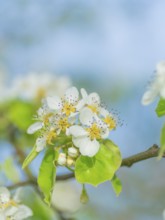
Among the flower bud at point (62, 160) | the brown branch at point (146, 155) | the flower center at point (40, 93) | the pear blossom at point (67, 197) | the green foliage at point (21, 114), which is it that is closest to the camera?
the brown branch at point (146, 155)

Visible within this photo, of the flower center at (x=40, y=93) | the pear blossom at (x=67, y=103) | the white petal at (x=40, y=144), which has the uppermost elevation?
the pear blossom at (x=67, y=103)

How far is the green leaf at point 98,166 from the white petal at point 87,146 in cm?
3

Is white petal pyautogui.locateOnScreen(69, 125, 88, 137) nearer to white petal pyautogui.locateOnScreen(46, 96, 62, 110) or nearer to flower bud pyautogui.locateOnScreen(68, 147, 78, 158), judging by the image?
flower bud pyautogui.locateOnScreen(68, 147, 78, 158)

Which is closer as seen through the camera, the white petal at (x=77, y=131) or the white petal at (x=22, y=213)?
the white petal at (x=77, y=131)

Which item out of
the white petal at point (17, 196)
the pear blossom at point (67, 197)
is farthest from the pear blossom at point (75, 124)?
the pear blossom at point (67, 197)

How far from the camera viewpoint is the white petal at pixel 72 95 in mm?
2182

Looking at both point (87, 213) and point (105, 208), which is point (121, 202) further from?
point (87, 213)

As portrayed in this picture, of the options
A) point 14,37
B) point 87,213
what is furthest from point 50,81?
point 14,37

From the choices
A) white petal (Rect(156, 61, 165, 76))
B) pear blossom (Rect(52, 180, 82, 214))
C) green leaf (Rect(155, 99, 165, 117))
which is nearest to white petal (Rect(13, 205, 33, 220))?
green leaf (Rect(155, 99, 165, 117))

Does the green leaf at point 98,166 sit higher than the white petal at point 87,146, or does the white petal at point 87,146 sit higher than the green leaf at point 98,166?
the white petal at point 87,146

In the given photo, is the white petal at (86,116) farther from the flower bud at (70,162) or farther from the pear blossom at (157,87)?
the pear blossom at (157,87)

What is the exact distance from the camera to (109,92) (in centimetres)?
747

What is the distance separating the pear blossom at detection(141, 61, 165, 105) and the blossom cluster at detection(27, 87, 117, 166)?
0.24 meters

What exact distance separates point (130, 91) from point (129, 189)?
6.98 ft
